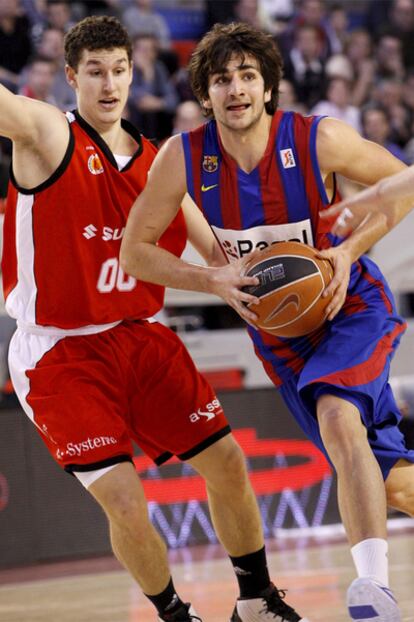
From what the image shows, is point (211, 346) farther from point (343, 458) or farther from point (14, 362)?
point (343, 458)

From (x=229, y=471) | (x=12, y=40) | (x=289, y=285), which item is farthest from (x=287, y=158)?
(x=12, y=40)

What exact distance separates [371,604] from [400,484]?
0.84 m

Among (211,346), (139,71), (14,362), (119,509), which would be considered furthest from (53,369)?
(139,71)

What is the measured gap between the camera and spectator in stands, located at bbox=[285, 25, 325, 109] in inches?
443

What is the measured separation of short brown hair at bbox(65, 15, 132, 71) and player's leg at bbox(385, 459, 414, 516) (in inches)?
77.6

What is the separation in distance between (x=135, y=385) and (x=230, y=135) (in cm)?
105

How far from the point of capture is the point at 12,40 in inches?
392

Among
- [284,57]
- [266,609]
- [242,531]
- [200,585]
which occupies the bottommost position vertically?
[200,585]

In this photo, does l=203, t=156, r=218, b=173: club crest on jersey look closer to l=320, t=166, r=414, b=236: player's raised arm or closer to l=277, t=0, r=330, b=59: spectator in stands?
l=320, t=166, r=414, b=236: player's raised arm

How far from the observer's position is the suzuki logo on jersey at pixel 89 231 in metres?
4.35

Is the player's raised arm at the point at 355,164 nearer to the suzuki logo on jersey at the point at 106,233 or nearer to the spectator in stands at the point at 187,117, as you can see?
the suzuki logo on jersey at the point at 106,233

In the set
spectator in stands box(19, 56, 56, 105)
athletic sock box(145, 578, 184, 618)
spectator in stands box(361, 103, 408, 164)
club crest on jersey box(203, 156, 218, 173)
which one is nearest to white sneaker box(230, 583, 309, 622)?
athletic sock box(145, 578, 184, 618)

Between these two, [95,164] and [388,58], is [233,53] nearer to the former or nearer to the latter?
[95,164]

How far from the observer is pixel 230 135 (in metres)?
4.07
